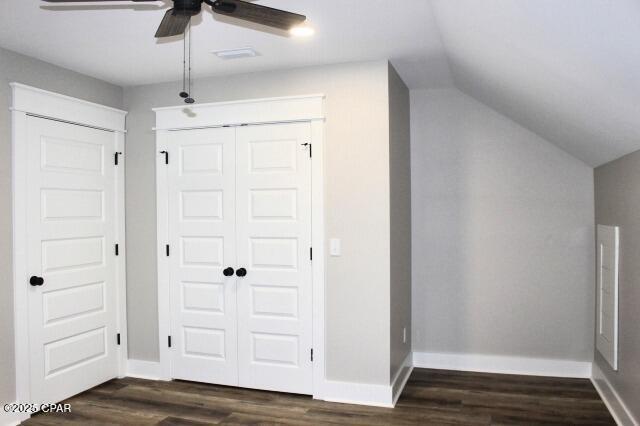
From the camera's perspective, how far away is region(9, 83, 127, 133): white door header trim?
3.50m

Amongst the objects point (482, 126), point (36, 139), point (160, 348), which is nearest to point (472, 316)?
point (482, 126)

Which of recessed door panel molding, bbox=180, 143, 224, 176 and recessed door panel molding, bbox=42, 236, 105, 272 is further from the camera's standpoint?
recessed door panel molding, bbox=180, 143, 224, 176

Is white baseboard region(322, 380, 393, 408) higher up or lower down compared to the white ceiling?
lower down

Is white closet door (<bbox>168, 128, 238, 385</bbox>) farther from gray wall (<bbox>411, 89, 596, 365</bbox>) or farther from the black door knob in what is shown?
gray wall (<bbox>411, 89, 596, 365</bbox>)

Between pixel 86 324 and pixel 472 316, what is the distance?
3.23 metres

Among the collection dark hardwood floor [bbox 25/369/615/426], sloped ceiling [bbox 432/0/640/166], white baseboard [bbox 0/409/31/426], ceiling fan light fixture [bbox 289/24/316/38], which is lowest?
dark hardwood floor [bbox 25/369/615/426]

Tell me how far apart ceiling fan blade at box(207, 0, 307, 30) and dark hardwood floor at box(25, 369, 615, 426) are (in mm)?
2534

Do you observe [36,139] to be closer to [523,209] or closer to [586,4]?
[586,4]

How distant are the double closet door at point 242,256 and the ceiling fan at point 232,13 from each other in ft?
5.48

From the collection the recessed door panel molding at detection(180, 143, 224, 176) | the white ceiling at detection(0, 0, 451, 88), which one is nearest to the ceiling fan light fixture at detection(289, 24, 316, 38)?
the white ceiling at detection(0, 0, 451, 88)

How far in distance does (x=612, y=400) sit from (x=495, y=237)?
4.95 ft

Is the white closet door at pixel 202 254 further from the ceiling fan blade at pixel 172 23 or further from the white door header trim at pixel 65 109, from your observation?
the ceiling fan blade at pixel 172 23

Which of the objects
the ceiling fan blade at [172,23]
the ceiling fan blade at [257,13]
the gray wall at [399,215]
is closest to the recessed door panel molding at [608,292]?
the gray wall at [399,215]

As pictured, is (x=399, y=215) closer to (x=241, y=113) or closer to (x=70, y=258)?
(x=241, y=113)
